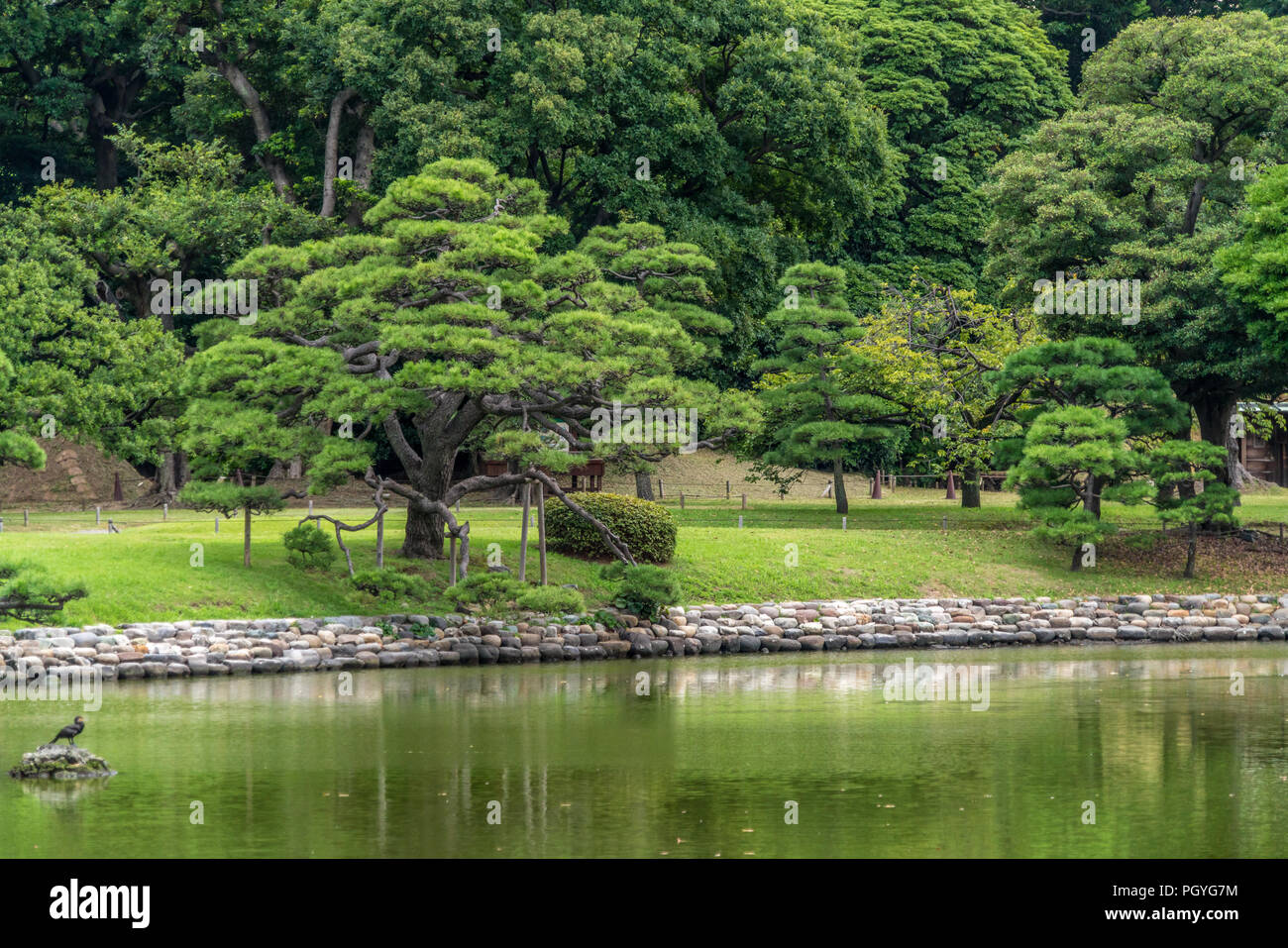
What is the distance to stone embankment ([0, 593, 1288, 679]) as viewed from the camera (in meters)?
27.0

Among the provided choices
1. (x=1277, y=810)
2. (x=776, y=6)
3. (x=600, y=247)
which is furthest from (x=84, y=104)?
(x=1277, y=810)

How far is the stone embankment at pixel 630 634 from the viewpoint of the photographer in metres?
27.0

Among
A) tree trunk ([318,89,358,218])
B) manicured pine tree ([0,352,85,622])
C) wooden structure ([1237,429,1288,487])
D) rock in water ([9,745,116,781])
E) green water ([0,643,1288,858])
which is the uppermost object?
tree trunk ([318,89,358,218])

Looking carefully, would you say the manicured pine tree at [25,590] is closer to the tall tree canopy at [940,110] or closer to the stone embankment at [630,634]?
the stone embankment at [630,634]

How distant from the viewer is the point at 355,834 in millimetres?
14867

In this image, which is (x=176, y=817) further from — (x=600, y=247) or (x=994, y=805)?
(x=600, y=247)

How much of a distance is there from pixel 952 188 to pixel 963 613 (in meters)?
29.3

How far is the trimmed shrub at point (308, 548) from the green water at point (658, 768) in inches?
175

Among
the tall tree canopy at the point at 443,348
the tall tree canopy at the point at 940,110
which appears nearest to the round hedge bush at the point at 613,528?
the tall tree canopy at the point at 443,348

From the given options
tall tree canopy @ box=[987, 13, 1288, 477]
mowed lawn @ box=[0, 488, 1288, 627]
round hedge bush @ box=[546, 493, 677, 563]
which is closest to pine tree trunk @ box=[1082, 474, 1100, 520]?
mowed lawn @ box=[0, 488, 1288, 627]

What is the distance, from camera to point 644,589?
1221 inches

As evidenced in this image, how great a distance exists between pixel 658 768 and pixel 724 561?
18009mm

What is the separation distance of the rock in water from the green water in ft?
0.86

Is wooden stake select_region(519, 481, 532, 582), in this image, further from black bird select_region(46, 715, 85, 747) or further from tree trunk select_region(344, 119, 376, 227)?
tree trunk select_region(344, 119, 376, 227)
